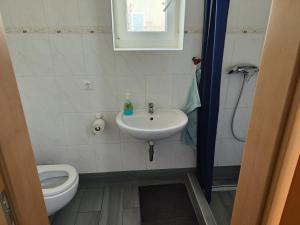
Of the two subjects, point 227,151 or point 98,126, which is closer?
point 98,126

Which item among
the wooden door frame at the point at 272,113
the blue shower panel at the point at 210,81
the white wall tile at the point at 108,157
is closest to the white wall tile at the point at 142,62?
the blue shower panel at the point at 210,81

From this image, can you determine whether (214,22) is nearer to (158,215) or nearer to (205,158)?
(205,158)

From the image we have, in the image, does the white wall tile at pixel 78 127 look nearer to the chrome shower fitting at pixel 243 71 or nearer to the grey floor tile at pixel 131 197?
the grey floor tile at pixel 131 197

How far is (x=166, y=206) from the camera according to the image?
191cm

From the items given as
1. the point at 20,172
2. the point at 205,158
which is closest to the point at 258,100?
the point at 20,172

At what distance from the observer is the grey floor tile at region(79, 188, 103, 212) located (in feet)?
6.24

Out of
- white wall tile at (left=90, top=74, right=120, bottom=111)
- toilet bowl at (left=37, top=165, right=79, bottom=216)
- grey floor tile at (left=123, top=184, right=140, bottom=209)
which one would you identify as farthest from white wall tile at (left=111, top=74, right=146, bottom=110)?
grey floor tile at (left=123, top=184, right=140, bottom=209)

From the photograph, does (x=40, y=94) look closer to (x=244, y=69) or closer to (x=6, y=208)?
(x=6, y=208)

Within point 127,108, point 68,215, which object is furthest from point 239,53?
point 68,215

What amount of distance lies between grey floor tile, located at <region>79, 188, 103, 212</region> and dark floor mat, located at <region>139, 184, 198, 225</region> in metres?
0.39

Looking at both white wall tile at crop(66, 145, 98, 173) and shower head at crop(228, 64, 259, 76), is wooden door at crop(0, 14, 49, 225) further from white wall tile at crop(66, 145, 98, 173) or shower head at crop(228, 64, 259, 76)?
shower head at crop(228, 64, 259, 76)

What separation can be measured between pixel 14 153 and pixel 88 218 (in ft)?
5.04

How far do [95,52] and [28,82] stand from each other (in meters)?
0.61

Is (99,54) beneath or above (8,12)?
beneath
